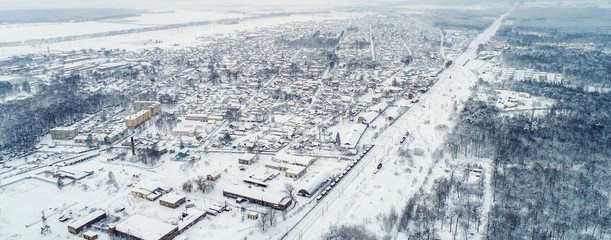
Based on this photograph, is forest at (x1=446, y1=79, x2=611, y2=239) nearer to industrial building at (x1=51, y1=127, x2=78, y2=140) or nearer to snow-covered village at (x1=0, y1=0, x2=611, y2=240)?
snow-covered village at (x1=0, y1=0, x2=611, y2=240)

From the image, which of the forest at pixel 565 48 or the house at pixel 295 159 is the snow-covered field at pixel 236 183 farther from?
the forest at pixel 565 48

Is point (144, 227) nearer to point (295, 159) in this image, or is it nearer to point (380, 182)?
point (295, 159)

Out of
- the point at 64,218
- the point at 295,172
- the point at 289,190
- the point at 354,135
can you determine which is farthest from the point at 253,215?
the point at 354,135

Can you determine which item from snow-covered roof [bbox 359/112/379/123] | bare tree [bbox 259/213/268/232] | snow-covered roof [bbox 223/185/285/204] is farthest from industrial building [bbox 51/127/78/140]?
snow-covered roof [bbox 359/112/379/123]

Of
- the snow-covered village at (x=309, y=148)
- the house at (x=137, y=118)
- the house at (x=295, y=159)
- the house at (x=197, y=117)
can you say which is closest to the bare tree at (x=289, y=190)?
the snow-covered village at (x=309, y=148)

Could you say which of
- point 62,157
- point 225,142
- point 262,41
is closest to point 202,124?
point 225,142

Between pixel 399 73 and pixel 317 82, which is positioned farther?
pixel 399 73

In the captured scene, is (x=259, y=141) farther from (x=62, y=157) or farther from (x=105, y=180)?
(x=62, y=157)
